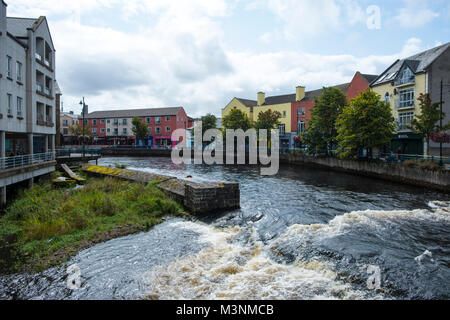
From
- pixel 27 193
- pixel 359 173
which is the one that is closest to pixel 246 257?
pixel 27 193

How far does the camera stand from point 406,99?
3716 cm

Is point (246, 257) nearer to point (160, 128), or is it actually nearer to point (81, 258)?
point (81, 258)

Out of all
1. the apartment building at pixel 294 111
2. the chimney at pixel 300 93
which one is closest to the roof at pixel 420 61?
the apartment building at pixel 294 111

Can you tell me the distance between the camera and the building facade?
3356 cm

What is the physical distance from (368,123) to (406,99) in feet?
35.1

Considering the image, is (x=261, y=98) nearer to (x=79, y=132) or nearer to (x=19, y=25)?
(x=79, y=132)

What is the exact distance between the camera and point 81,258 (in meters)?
8.68

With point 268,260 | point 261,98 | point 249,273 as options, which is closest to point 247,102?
point 261,98

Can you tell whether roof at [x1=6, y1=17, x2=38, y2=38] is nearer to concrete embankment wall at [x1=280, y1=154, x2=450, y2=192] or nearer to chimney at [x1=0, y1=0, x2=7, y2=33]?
chimney at [x1=0, y1=0, x2=7, y2=33]

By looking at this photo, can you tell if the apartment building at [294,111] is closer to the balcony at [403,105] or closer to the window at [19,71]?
the balcony at [403,105]

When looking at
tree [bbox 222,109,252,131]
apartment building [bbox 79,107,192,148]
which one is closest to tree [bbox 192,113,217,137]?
tree [bbox 222,109,252,131]

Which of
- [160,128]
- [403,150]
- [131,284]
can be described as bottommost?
[131,284]

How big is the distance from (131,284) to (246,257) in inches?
133

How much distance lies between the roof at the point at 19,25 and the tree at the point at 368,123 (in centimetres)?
3134
